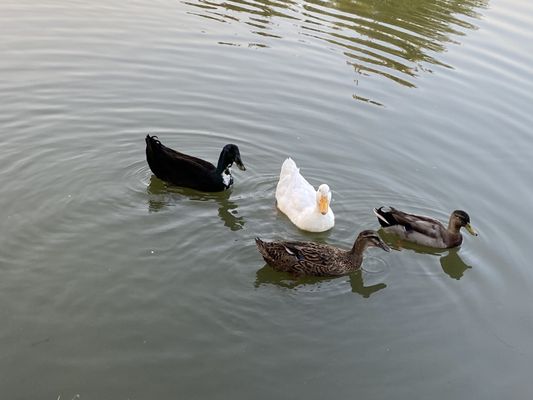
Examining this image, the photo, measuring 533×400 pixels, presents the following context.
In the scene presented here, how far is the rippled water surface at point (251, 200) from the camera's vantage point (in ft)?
21.9

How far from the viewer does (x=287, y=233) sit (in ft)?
29.8

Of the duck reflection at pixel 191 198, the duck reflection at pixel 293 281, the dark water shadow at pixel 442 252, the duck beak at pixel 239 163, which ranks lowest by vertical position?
the duck reflection at pixel 191 198

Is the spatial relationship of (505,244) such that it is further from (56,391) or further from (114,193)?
(56,391)

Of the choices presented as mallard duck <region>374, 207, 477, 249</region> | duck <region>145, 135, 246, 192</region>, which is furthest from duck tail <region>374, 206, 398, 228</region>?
duck <region>145, 135, 246, 192</region>

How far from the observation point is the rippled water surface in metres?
6.66

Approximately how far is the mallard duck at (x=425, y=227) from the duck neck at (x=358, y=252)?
88 cm

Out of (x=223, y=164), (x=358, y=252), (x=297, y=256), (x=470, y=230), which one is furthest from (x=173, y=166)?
(x=470, y=230)

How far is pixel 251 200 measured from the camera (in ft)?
32.1

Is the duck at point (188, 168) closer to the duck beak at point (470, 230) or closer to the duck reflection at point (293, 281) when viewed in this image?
the duck reflection at point (293, 281)

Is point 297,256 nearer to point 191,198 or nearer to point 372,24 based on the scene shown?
point 191,198

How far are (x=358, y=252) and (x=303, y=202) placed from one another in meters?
1.21

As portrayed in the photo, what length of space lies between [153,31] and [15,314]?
9.58 m

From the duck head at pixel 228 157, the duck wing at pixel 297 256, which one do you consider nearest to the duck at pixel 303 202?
the duck head at pixel 228 157

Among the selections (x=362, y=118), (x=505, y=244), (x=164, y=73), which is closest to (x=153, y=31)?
(x=164, y=73)
